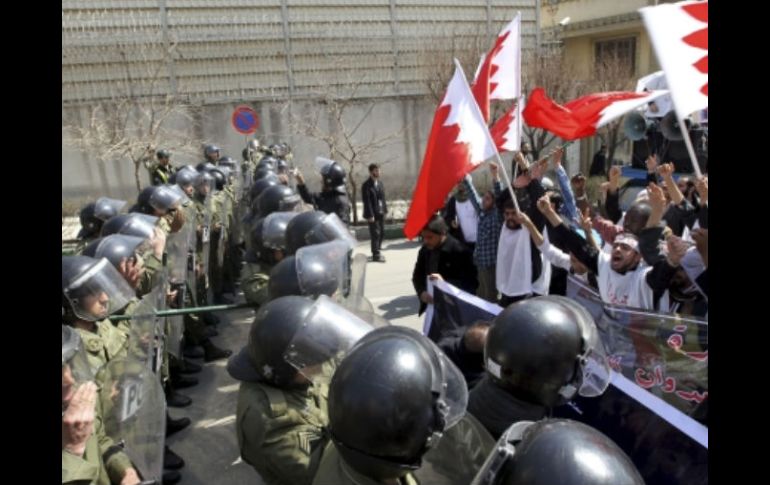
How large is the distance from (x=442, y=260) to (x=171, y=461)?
→ 2722 millimetres

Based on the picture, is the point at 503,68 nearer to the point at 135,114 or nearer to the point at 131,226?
the point at 131,226

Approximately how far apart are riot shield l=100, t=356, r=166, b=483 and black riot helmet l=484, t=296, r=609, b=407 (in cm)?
150

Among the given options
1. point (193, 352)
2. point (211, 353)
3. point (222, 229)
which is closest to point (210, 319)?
point (193, 352)

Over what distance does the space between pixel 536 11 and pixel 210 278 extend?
14342 mm

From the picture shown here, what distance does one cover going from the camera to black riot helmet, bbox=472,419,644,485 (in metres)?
1.50

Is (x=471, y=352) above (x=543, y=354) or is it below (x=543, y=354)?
below

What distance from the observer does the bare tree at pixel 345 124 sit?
15805 millimetres

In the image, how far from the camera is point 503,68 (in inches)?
197

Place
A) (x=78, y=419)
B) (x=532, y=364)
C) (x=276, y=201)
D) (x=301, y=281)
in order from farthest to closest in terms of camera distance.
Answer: (x=276, y=201), (x=301, y=281), (x=532, y=364), (x=78, y=419)

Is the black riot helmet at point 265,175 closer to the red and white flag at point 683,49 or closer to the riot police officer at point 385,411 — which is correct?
the red and white flag at point 683,49

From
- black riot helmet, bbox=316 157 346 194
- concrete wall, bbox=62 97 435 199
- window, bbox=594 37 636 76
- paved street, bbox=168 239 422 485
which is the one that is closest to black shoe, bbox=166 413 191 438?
paved street, bbox=168 239 422 485

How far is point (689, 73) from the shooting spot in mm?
3023
